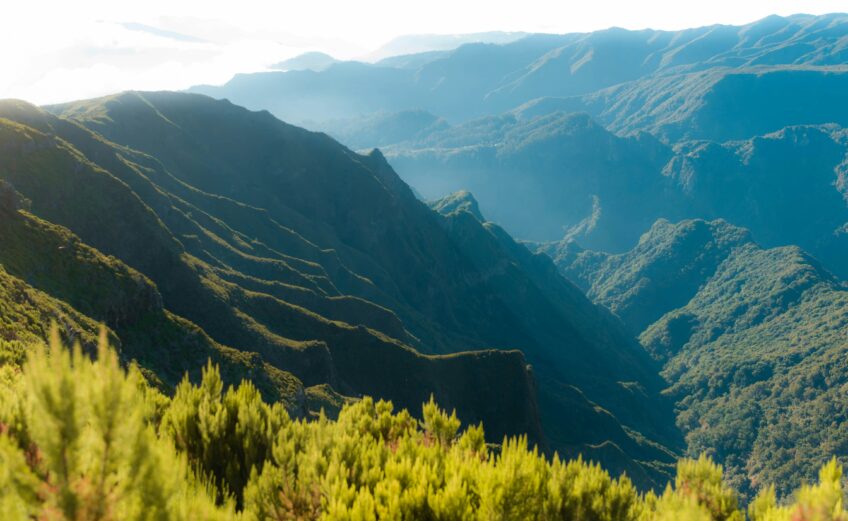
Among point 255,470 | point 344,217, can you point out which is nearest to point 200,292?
point 255,470

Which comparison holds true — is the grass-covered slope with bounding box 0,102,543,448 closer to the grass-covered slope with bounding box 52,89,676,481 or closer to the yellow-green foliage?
the grass-covered slope with bounding box 52,89,676,481

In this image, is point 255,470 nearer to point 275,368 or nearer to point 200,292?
point 275,368

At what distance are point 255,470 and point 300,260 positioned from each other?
103573 millimetres

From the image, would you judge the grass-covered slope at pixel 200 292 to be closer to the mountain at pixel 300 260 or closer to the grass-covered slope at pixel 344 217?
the mountain at pixel 300 260

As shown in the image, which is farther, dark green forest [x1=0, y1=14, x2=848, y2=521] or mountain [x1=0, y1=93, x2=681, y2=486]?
mountain [x1=0, y1=93, x2=681, y2=486]

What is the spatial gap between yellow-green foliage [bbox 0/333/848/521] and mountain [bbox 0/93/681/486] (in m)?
39.1

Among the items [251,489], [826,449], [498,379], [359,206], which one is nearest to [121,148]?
[359,206]

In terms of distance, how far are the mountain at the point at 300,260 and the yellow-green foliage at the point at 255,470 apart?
39082 mm

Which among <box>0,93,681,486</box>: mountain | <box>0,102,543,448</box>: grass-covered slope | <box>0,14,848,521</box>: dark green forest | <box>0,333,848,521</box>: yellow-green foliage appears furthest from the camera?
<box>0,93,681,486</box>: mountain

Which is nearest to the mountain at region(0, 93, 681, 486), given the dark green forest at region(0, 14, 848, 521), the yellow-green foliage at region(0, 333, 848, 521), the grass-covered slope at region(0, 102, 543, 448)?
the grass-covered slope at region(0, 102, 543, 448)

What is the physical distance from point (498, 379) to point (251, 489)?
296ft

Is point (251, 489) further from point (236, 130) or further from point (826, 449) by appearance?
point (826, 449)

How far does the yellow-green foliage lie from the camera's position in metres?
4.49

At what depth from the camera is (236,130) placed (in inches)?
6383
